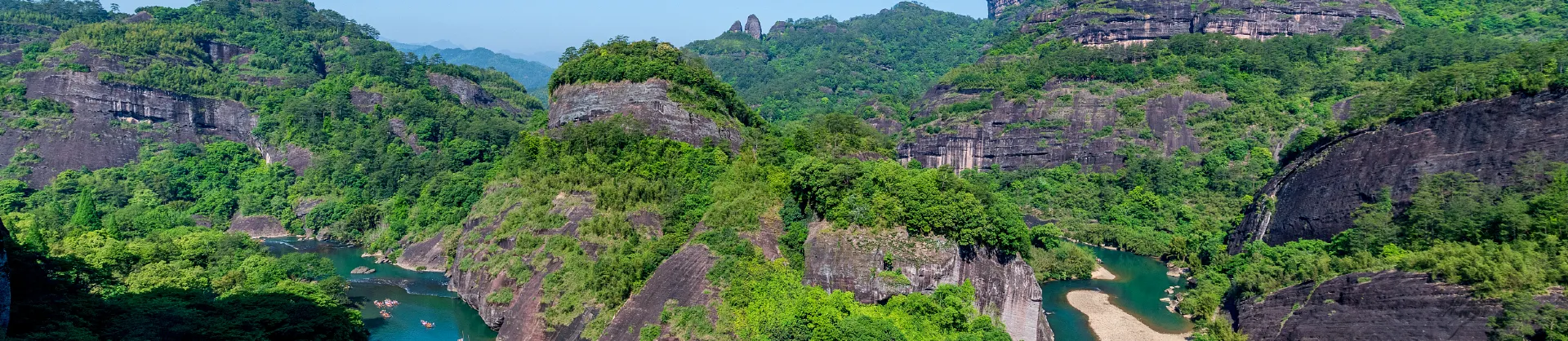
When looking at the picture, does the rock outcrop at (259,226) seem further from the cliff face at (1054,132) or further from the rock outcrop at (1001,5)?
the rock outcrop at (1001,5)

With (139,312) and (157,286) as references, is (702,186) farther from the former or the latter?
(139,312)

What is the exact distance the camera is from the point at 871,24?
176m

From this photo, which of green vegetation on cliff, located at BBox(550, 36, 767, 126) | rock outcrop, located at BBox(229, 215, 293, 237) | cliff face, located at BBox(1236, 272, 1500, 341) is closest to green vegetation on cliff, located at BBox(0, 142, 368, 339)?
rock outcrop, located at BBox(229, 215, 293, 237)

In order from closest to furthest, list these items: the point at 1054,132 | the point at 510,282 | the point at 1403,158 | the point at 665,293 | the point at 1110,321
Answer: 1. the point at 665,293
2. the point at 1403,158
3. the point at 510,282
4. the point at 1110,321
5. the point at 1054,132

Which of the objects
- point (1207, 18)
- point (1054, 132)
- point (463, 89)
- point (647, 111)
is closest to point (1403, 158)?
point (647, 111)

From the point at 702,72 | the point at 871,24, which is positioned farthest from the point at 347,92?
the point at 871,24

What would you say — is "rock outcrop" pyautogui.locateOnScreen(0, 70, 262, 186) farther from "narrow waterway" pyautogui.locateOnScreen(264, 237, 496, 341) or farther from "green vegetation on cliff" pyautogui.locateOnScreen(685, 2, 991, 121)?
"green vegetation on cliff" pyautogui.locateOnScreen(685, 2, 991, 121)

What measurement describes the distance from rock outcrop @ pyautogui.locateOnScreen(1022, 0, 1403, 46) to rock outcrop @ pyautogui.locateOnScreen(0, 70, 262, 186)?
9196cm

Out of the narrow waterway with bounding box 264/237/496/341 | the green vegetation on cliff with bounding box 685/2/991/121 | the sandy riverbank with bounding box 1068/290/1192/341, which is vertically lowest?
the narrow waterway with bounding box 264/237/496/341

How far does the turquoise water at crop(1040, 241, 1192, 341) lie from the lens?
150 feet

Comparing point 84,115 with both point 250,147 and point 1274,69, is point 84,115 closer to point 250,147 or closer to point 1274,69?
point 250,147

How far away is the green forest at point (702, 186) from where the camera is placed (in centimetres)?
3206

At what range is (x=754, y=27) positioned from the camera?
608 ft

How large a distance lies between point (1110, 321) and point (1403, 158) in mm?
16264
